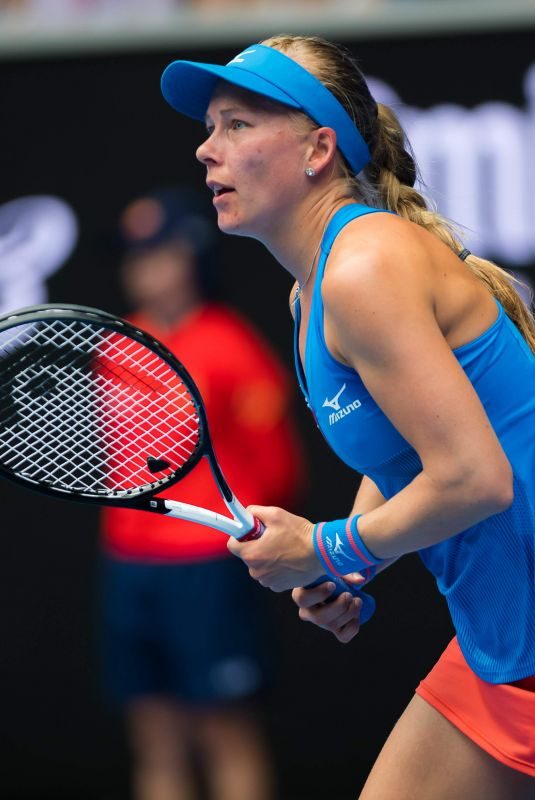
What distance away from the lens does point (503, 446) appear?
2.21 m

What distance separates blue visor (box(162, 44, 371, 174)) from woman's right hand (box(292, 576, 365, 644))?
2.38 feet

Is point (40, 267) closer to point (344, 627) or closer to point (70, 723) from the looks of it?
point (70, 723)

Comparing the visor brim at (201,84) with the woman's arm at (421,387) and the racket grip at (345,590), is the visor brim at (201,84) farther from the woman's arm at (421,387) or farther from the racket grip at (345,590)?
the racket grip at (345,590)

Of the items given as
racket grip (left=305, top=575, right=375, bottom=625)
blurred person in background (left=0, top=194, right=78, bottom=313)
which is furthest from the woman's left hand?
blurred person in background (left=0, top=194, right=78, bottom=313)

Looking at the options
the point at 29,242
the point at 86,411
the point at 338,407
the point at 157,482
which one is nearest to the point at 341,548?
the point at 338,407

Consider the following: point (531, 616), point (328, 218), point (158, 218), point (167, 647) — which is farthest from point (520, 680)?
point (158, 218)

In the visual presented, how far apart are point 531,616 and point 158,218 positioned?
2.29 meters

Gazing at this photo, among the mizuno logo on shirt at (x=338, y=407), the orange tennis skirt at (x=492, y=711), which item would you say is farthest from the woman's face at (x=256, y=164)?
the orange tennis skirt at (x=492, y=711)

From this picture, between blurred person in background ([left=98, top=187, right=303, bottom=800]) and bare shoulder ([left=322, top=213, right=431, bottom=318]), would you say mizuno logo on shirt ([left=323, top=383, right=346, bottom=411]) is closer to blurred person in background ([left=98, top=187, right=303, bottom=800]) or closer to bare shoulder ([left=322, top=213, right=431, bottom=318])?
bare shoulder ([left=322, top=213, right=431, bottom=318])

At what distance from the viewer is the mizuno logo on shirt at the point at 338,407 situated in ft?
7.15

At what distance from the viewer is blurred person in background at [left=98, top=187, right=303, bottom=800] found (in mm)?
4023

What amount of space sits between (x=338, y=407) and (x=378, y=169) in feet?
1.61

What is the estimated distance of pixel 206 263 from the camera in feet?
13.7

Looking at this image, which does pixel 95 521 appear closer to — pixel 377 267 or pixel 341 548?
pixel 341 548
